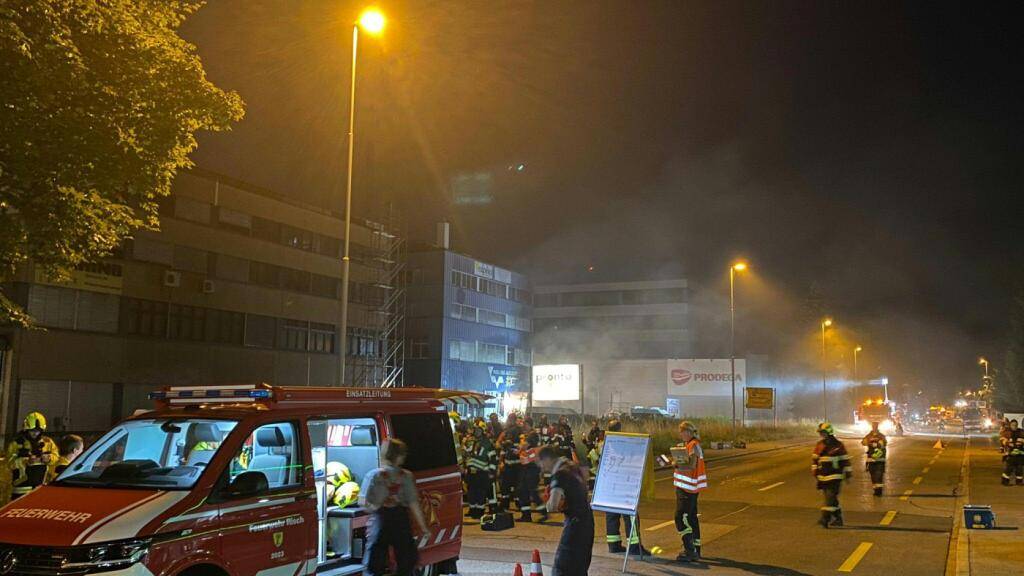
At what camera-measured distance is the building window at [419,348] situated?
5759cm

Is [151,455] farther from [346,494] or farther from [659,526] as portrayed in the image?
[659,526]

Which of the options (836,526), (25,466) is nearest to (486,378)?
(836,526)

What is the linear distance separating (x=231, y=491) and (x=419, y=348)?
2050 inches

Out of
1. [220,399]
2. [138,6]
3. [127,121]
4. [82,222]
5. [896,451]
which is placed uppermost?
[138,6]

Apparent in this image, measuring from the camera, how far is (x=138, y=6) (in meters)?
11.6

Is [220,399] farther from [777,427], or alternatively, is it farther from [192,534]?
[777,427]

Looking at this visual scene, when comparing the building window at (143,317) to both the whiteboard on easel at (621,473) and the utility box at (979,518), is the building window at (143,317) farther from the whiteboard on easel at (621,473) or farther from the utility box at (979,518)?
the utility box at (979,518)

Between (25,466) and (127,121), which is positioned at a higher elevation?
(127,121)

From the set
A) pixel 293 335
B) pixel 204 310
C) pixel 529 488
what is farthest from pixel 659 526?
pixel 293 335

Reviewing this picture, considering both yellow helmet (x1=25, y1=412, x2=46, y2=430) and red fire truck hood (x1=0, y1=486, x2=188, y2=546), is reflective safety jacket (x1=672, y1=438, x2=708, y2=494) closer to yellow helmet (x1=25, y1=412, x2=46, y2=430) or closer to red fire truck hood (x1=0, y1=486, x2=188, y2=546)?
red fire truck hood (x1=0, y1=486, x2=188, y2=546)

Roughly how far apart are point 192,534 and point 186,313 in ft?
112

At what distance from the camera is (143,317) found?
114 feet

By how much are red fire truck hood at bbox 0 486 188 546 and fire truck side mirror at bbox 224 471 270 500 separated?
380 mm

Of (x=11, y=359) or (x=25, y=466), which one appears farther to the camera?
(x=11, y=359)
